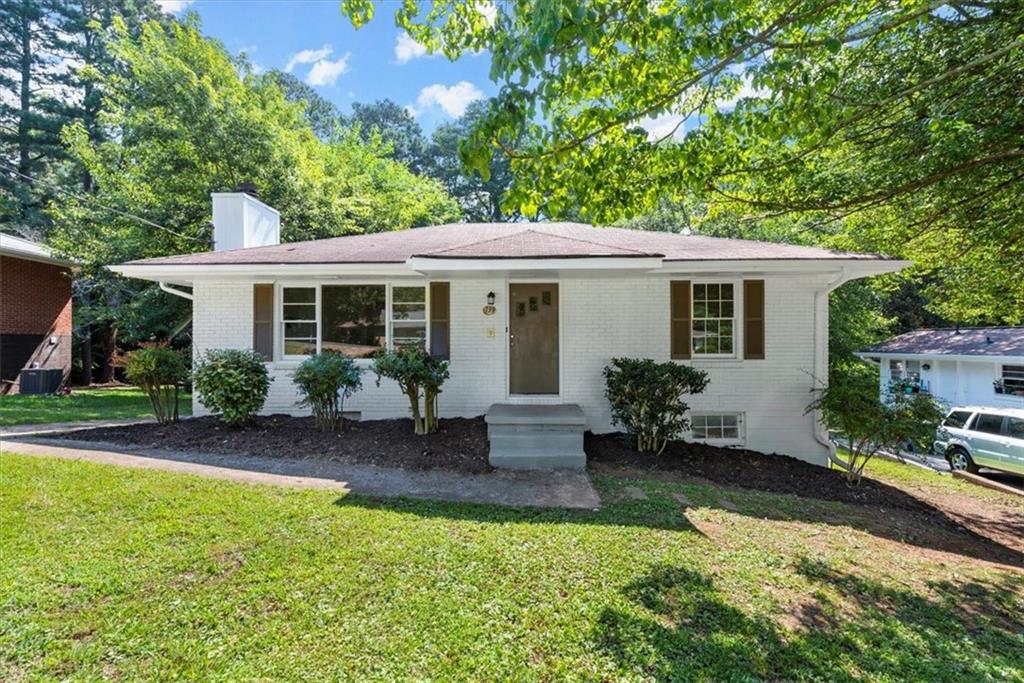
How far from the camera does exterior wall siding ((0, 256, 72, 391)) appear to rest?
14.7 meters

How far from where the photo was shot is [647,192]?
531cm

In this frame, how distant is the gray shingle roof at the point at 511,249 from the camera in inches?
276

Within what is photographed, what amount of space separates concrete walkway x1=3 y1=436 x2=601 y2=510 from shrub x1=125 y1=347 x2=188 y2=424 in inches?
53.1

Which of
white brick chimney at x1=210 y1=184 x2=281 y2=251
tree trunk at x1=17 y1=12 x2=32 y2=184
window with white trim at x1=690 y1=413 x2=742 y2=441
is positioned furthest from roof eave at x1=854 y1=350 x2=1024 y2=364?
tree trunk at x1=17 y1=12 x2=32 y2=184

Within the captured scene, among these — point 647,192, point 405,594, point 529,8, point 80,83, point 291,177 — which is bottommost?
point 405,594

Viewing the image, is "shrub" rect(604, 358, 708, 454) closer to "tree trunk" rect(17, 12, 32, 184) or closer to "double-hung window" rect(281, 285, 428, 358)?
"double-hung window" rect(281, 285, 428, 358)

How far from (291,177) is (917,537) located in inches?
678

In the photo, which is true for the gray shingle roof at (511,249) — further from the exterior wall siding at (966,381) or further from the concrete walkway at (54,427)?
the exterior wall siding at (966,381)

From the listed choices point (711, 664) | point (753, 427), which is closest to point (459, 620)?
point (711, 664)

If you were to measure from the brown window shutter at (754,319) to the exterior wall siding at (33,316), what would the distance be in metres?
20.5

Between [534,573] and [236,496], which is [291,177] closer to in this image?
[236,496]

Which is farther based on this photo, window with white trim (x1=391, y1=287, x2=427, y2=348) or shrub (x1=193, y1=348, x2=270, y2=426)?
window with white trim (x1=391, y1=287, x2=427, y2=348)

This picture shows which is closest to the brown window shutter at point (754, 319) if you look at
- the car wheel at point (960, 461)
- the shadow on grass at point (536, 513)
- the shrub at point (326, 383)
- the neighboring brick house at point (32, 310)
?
the shadow on grass at point (536, 513)

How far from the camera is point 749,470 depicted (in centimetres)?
704
